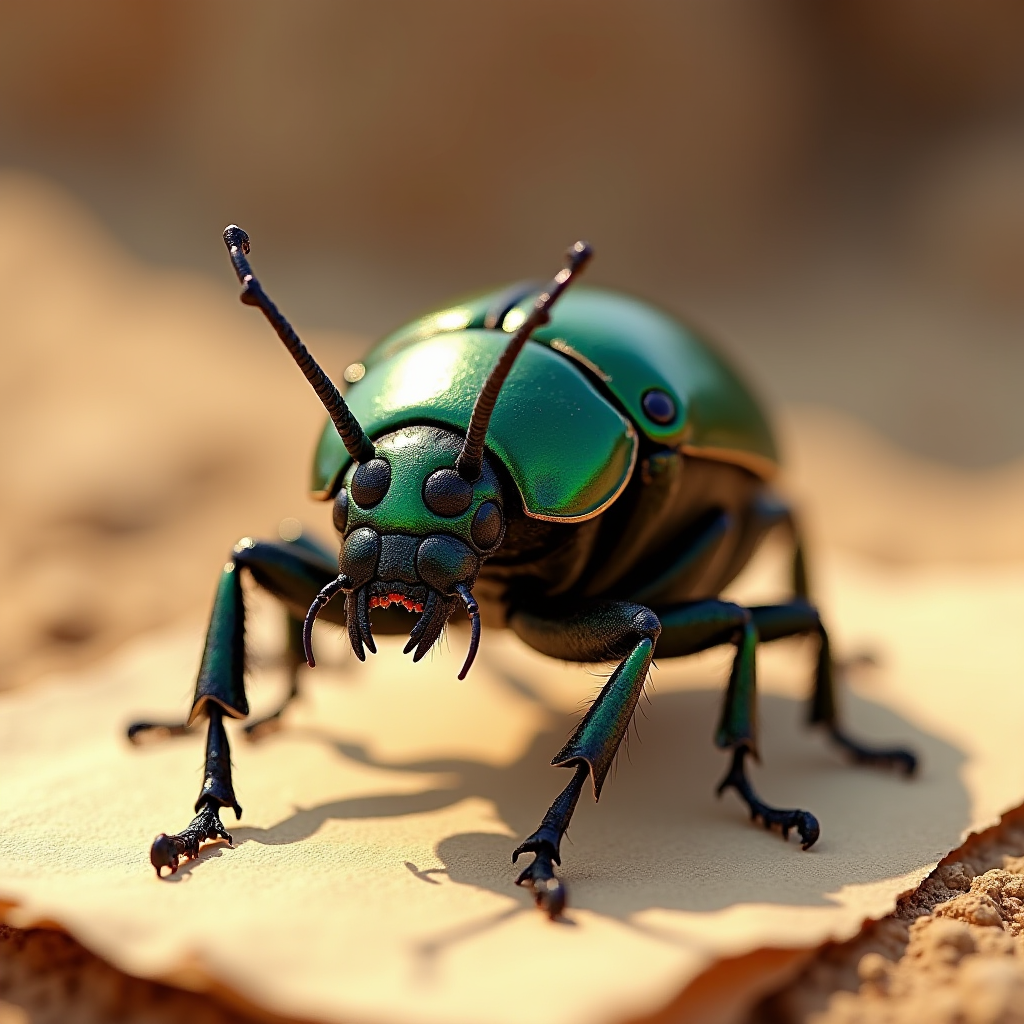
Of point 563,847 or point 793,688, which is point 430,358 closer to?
point 563,847

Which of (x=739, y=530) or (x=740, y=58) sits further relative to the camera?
(x=740, y=58)

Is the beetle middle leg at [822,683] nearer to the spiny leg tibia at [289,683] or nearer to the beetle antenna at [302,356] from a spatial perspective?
the beetle antenna at [302,356]

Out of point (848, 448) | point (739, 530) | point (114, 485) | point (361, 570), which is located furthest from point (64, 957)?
point (848, 448)

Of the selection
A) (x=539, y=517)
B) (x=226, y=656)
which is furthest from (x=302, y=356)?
(x=226, y=656)

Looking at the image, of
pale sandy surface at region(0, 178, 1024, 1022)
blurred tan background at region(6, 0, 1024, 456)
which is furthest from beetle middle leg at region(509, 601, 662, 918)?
blurred tan background at region(6, 0, 1024, 456)

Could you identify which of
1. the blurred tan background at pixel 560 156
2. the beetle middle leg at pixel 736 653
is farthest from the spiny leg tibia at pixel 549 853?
the blurred tan background at pixel 560 156

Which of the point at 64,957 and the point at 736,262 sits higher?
the point at 736,262

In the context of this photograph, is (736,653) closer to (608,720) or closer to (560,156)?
(608,720)

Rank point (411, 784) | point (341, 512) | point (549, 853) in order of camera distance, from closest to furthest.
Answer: point (549, 853) < point (341, 512) < point (411, 784)
